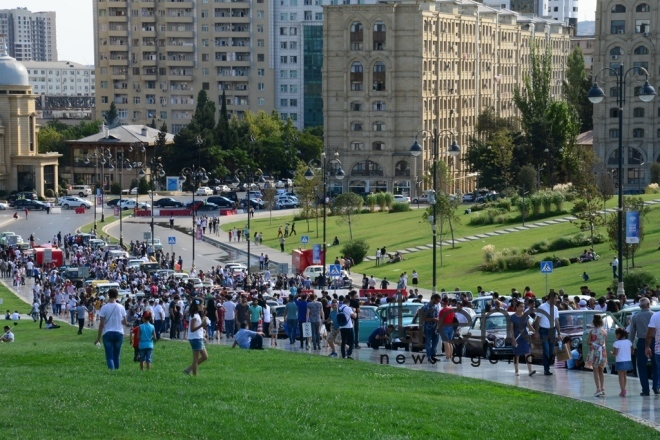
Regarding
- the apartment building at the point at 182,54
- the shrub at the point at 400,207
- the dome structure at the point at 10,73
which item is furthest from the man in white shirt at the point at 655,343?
the apartment building at the point at 182,54

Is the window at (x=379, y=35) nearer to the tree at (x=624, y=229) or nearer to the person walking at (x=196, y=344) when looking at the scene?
the tree at (x=624, y=229)

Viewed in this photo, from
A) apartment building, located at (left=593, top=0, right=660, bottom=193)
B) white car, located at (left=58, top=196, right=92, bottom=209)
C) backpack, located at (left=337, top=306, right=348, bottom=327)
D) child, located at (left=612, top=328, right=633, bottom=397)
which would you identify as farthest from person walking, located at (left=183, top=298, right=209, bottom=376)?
white car, located at (left=58, top=196, right=92, bottom=209)

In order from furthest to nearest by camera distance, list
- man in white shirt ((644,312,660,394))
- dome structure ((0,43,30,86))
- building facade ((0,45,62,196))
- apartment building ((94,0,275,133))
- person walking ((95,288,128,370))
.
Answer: apartment building ((94,0,275,133)) < dome structure ((0,43,30,86)) < building facade ((0,45,62,196)) < person walking ((95,288,128,370)) < man in white shirt ((644,312,660,394))

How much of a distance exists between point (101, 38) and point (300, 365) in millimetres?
147404

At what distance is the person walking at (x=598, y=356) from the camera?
21.0 m

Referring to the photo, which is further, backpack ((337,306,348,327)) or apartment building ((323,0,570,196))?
apartment building ((323,0,570,196))

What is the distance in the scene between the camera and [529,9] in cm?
19588

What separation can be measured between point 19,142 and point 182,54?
4415cm

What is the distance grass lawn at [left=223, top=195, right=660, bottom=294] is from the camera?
5116 centimetres

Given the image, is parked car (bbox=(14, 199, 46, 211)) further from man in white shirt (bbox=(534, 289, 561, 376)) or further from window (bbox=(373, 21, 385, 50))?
man in white shirt (bbox=(534, 289, 561, 376))

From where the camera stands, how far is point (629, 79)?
10650 centimetres

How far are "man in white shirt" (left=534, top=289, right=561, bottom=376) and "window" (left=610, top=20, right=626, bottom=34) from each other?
87466mm

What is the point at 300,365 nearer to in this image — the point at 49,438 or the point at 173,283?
the point at 49,438

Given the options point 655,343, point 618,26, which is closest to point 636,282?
point 655,343
